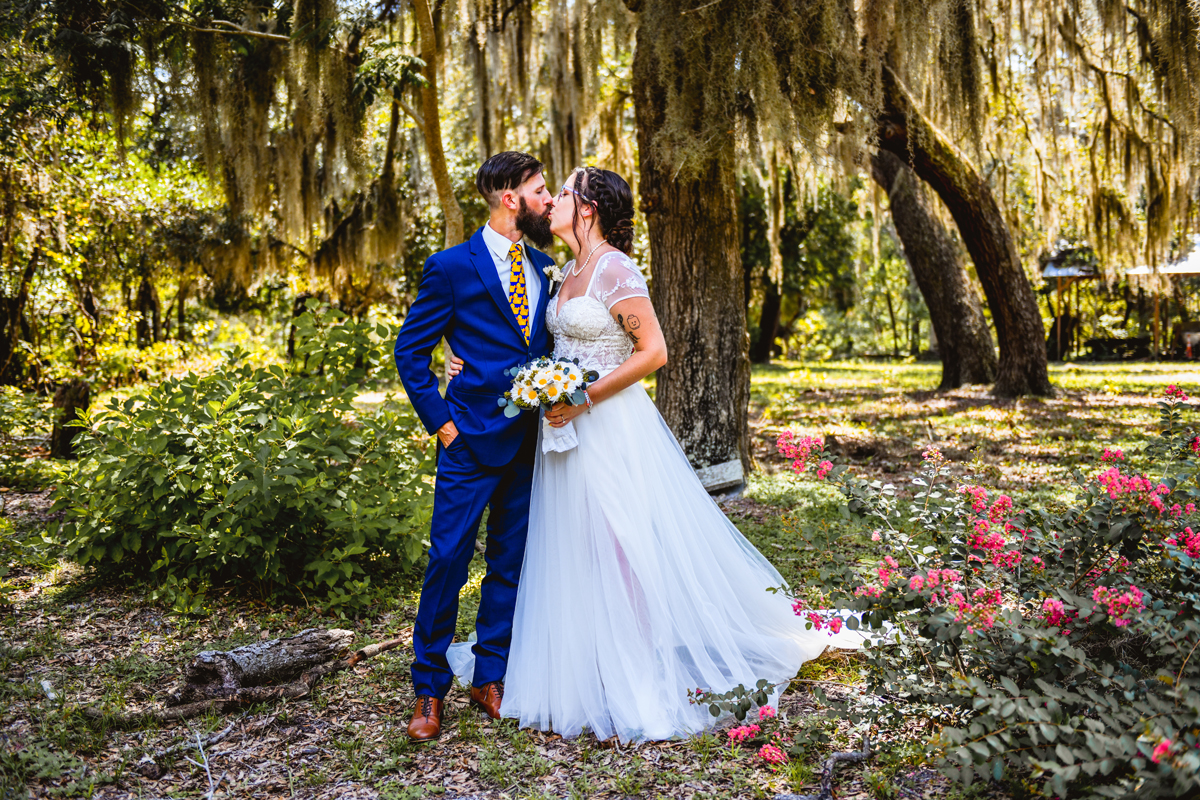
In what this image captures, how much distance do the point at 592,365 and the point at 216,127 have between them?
4.70m

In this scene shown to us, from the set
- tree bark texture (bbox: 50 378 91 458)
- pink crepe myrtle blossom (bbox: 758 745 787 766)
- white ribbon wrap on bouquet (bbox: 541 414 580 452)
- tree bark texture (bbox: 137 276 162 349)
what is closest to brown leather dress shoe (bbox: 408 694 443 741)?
white ribbon wrap on bouquet (bbox: 541 414 580 452)

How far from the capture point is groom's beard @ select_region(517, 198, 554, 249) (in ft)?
9.11

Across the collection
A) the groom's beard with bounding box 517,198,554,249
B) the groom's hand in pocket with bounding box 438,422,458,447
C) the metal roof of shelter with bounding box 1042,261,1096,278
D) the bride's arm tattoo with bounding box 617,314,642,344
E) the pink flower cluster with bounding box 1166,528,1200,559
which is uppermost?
the metal roof of shelter with bounding box 1042,261,1096,278

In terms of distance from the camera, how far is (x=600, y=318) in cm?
272

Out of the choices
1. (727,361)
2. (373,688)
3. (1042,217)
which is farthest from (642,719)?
(1042,217)

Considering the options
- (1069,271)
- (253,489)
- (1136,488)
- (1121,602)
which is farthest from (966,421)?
(1069,271)

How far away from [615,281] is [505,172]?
1.71 feet

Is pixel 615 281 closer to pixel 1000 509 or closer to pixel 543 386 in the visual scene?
pixel 543 386

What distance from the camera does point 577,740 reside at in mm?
2545

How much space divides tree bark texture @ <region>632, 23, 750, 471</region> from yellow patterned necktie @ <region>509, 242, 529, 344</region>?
8.32ft

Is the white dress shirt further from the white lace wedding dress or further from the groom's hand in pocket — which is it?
the groom's hand in pocket

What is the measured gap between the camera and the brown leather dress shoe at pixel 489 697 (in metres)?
2.71

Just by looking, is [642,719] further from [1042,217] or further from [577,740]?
[1042,217]

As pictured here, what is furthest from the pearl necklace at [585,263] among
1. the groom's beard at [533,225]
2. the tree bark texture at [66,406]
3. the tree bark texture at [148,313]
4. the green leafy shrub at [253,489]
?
the tree bark texture at [148,313]
